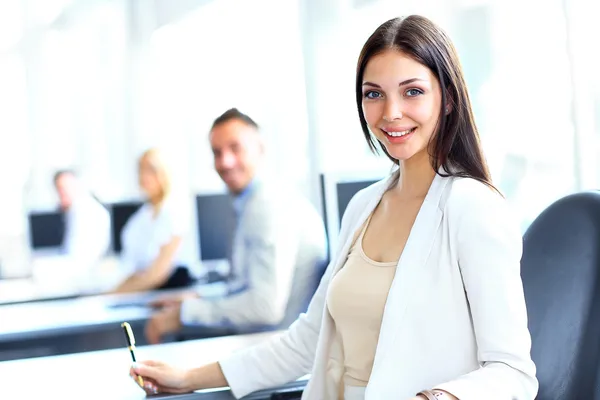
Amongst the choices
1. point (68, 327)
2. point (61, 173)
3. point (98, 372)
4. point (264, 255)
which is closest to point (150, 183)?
point (68, 327)

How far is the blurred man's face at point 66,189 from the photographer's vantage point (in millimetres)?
4832

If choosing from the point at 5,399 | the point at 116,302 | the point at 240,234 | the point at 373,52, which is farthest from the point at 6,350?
the point at 373,52

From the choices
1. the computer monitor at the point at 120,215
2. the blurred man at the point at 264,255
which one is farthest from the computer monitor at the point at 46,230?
the blurred man at the point at 264,255

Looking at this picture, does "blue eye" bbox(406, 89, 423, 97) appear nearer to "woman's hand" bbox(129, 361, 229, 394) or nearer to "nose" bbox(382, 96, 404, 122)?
"nose" bbox(382, 96, 404, 122)

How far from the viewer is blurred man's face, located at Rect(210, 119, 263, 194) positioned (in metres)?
2.78

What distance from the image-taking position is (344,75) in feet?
16.7

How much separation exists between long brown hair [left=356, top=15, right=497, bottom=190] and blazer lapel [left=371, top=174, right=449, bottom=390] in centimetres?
5

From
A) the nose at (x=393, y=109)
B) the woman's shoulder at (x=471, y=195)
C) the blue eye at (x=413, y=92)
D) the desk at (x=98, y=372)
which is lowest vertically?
the desk at (x=98, y=372)

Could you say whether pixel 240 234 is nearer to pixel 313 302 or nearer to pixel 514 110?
pixel 313 302

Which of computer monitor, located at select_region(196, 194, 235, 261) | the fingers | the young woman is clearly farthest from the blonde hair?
the young woman

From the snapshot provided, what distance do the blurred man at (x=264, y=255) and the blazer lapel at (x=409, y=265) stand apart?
1408 millimetres

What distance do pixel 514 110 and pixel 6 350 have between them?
298cm

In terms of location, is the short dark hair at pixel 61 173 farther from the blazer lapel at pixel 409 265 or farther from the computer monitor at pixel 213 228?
the blazer lapel at pixel 409 265

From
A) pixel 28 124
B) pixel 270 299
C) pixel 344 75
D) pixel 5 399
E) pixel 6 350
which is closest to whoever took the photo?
pixel 5 399
